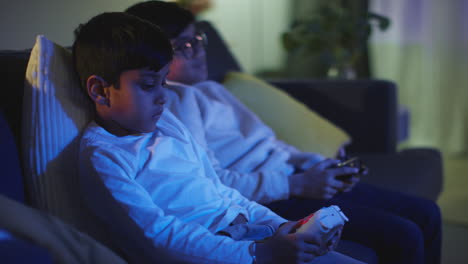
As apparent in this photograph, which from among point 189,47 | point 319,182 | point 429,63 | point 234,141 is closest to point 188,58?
point 189,47

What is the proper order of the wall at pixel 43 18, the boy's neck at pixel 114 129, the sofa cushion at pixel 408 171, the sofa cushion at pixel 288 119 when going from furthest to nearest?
the sofa cushion at pixel 288 119
the sofa cushion at pixel 408 171
the wall at pixel 43 18
the boy's neck at pixel 114 129

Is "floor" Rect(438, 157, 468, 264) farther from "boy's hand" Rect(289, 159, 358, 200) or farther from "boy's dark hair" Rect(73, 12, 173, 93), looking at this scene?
"boy's dark hair" Rect(73, 12, 173, 93)

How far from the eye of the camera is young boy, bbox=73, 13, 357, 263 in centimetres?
78

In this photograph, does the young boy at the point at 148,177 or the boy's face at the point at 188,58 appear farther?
the boy's face at the point at 188,58

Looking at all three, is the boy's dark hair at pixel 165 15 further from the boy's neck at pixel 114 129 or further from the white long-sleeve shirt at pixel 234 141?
the boy's neck at pixel 114 129

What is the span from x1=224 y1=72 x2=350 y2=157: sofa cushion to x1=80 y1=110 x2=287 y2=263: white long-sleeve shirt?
68 cm

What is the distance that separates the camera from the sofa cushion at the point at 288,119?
166cm

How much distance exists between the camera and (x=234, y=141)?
1.30 meters

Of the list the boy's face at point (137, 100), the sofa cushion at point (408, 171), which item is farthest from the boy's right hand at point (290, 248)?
the sofa cushion at point (408, 171)

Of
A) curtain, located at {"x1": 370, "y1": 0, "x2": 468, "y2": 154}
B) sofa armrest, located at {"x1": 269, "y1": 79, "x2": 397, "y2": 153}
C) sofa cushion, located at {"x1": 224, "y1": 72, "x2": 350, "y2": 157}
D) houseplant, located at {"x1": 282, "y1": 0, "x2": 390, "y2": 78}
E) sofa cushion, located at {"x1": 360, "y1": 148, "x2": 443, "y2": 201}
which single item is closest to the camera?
sofa cushion, located at {"x1": 360, "y1": 148, "x2": 443, "y2": 201}

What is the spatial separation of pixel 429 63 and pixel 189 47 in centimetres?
237

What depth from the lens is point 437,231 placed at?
123 cm

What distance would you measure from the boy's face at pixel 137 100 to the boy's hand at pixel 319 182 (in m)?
0.45

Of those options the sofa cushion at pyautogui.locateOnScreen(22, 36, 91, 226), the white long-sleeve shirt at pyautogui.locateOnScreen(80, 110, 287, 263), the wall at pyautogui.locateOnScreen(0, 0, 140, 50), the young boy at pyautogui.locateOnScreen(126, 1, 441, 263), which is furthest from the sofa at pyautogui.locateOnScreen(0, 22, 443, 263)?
the sofa cushion at pyautogui.locateOnScreen(22, 36, 91, 226)
